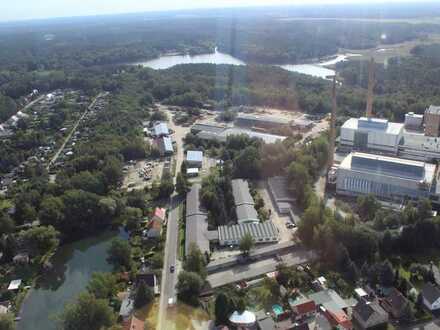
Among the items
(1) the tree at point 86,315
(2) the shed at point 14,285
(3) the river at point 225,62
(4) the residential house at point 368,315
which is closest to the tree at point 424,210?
(4) the residential house at point 368,315

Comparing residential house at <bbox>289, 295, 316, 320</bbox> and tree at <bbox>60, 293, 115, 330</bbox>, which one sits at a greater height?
tree at <bbox>60, 293, 115, 330</bbox>

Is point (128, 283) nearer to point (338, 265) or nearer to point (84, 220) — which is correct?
point (84, 220)

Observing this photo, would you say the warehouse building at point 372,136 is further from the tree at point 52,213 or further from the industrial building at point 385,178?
the tree at point 52,213

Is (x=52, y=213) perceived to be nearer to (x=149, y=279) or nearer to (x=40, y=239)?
(x=40, y=239)

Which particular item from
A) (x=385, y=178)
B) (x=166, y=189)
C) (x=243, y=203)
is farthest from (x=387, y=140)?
(x=166, y=189)

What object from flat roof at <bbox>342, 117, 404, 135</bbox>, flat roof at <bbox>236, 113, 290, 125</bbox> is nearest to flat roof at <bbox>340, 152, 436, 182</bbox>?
flat roof at <bbox>342, 117, 404, 135</bbox>

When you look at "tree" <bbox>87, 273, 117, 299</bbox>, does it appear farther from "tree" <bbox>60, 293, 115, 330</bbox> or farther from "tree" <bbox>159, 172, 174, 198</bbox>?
"tree" <bbox>159, 172, 174, 198</bbox>
